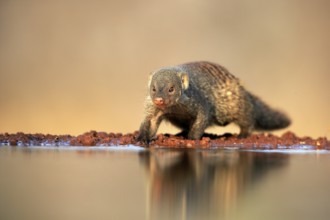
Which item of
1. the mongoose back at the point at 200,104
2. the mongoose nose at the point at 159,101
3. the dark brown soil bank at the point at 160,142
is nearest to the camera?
the dark brown soil bank at the point at 160,142

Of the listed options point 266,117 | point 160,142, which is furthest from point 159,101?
point 266,117

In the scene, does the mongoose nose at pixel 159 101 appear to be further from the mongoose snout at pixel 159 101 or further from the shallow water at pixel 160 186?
the shallow water at pixel 160 186

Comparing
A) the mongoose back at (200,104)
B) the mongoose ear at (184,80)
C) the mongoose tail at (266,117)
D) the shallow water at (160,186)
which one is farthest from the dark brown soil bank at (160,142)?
the mongoose tail at (266,117)

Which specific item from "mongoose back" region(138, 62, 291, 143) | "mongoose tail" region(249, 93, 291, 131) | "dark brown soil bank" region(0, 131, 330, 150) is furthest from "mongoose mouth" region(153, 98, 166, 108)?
"mongoose tail" region(249, 93, 291, 131)

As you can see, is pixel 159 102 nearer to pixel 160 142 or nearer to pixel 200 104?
pixel 160 142

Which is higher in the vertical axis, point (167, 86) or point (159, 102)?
point (167, 86)

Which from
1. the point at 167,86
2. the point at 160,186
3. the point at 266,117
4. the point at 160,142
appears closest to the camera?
the point at 160,186

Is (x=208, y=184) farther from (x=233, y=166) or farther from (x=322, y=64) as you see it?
(x=322, y=64)

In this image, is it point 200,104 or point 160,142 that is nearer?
point 160,142
